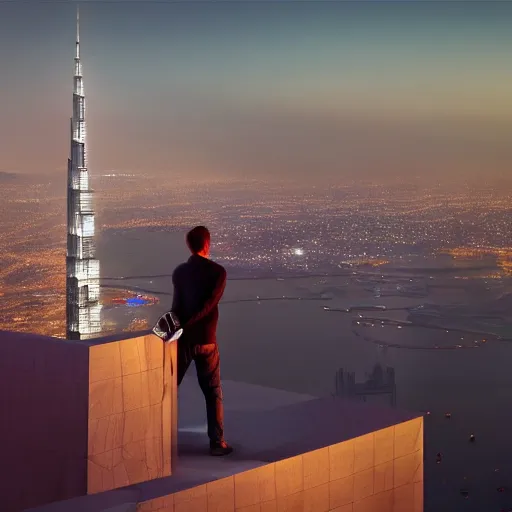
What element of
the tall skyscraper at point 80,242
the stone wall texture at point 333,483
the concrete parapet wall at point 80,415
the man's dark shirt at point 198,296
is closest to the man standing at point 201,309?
the man's dark shirt at point 198,296

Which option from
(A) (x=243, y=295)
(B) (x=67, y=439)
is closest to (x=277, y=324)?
(A) (x=243, y=295)

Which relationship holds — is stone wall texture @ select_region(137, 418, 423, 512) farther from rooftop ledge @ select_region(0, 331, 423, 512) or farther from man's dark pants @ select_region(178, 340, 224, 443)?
man's dark pants @ select_region(178, 340, 224, 443)

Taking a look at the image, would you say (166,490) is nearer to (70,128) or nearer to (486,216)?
(70,128)

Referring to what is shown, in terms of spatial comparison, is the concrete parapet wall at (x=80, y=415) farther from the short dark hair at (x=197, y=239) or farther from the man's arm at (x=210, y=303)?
the short dark hair at (x=197, y=239)

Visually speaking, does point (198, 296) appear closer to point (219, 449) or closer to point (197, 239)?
point (197, 239)

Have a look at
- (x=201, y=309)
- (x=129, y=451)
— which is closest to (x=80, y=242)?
(x=201, y=309)

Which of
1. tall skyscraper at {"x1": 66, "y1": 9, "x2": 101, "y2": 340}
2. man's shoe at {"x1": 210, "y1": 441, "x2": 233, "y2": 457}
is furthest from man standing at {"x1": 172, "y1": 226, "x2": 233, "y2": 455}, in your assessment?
tall skyscraper at {"x1": 66, "y1": 9, "x2": 101, "y2": 340}
